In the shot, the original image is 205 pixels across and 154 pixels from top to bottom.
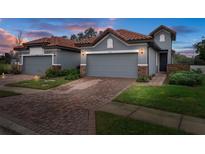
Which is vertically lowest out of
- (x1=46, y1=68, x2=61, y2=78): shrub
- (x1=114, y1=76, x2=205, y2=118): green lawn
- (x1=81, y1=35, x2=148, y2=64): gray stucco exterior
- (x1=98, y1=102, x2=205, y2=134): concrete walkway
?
(x1=98, y1=102, x2=205, y2=134): concrete walkway

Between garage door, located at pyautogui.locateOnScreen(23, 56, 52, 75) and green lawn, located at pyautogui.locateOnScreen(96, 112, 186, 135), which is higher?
garage door, located at pyautogui.locateOnScreen(23, 56, 52, 75)

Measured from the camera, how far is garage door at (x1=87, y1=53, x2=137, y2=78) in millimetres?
14600

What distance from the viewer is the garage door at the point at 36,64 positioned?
18.8 metres

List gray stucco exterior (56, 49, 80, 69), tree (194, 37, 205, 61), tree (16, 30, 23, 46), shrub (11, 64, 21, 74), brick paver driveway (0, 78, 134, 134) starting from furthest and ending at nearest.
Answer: tree (16, 30, 23, 46)
tree (194, 37, 205, 61)
shrub (11, 64, 21, 74)
gray stucco exterior (56, 49, 80, 69)
brick paver driveway (0, 78, 134, 134)

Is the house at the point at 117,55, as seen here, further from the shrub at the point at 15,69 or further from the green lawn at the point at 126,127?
the green lawn at the point at 126,127

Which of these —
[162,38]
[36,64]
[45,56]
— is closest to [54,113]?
[45,56]

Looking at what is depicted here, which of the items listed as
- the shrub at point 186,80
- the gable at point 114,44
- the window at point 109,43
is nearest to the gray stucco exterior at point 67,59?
the gable at point 114,44

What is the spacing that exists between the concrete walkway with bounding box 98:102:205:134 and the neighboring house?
40.8 ft

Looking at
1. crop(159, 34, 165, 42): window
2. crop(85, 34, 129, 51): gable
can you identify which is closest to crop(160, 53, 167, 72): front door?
crop(159, 34, 165, 42): window

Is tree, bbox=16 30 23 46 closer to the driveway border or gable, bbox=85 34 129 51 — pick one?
gable, bbox=85 34 129 51

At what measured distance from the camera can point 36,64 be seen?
769 inches
